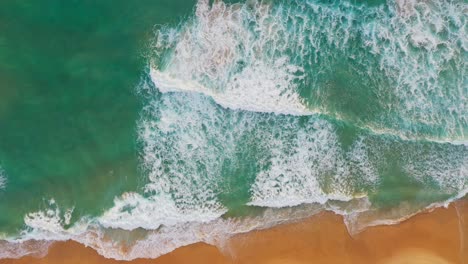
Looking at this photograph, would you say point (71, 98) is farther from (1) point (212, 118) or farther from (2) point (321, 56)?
(2) point (321, 56)

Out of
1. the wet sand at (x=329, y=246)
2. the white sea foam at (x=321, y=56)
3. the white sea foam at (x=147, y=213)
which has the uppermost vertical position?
the white sea foam at (x=321, y=56)

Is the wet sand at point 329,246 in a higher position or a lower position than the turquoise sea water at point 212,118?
lower

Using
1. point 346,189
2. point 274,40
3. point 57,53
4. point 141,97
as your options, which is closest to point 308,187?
point 346,189

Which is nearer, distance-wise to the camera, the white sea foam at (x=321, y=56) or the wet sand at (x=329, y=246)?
the white sea foam at (x=321, y=56)

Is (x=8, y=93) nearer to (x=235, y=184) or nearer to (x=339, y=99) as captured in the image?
(x=235, y=184)

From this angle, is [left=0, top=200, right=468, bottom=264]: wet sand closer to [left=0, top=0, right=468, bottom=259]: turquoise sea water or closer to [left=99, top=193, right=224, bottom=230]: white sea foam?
[left=0, top=0, right=468, bottom=259]: turquoise sea water

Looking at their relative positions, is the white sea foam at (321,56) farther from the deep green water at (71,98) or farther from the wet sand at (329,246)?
the wet sand at (329,246)

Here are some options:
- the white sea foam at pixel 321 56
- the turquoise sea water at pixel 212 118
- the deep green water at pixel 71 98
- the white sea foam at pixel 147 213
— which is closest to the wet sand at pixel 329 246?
the turquoise sea water at pixel 212 118
